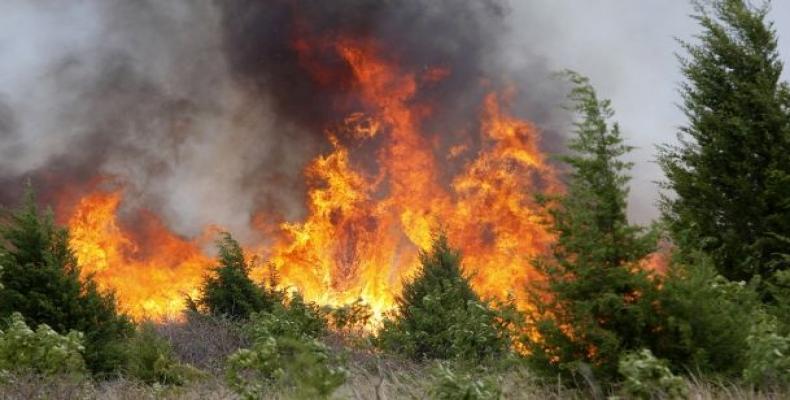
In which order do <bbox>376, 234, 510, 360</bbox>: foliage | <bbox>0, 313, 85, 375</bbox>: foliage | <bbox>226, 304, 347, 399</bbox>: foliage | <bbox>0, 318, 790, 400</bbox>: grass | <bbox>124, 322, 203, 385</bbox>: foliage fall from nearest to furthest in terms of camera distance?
<bbox>226, 304, 347, 399</bbox>: foliage, <bbox>0, 318, 790, 400</bbox>: grass, <bbox>0, 313, 85, 375</bbox>: foliage, <bbox>376, 234, 510, 360</bbox>: foliage, <bbox>124, 322, 203, 385</bbox>: foliage

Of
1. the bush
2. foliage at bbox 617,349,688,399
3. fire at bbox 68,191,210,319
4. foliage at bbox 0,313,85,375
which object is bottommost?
foliage at bbox 617,349,688,399

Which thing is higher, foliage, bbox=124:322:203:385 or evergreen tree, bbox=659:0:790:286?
evergreen tree, bbox=659:0:790:286

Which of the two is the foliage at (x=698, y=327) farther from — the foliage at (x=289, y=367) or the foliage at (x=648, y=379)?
the foliage at (x=289, y=367)

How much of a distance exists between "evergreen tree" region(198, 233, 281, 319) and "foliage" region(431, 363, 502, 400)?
15.6 metres

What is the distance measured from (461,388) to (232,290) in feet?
53.5

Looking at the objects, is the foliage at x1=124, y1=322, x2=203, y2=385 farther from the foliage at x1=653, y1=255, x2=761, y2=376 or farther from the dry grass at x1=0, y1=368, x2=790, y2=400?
the foliage at x1=653, y1=255, x2=761, y2=376

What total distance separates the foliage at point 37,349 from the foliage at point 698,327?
22.9ft

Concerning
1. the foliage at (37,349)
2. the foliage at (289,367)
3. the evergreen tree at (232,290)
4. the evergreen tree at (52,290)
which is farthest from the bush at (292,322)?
the evergreen tree at (232,290)

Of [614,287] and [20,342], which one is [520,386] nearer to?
[614,287]

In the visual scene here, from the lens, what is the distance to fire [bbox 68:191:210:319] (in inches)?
1244

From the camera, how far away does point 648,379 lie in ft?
17.8

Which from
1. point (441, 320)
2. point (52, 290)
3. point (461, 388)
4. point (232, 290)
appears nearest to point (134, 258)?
point (232, 290)

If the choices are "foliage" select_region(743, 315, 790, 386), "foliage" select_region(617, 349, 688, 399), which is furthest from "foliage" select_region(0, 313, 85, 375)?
"foliage" select_region(743, 315, 790, 386)

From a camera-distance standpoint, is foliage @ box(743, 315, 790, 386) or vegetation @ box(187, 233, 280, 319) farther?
vegetation @ box(187, 233, 280, 319)
